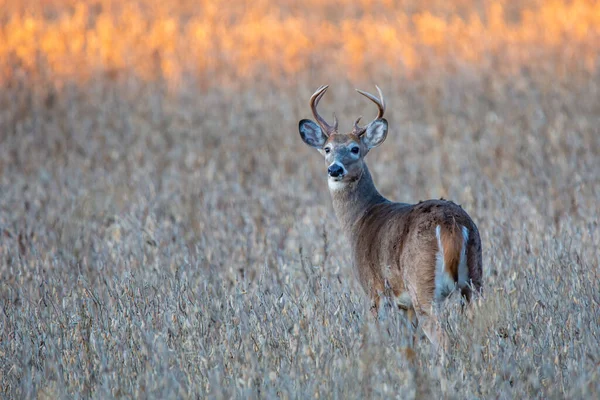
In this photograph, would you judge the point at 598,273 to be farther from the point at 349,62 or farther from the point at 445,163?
the point at 349,62

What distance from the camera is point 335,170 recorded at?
5.84 metres

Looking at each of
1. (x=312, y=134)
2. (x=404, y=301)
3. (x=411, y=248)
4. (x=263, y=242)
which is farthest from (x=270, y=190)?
(x=411, y=248)

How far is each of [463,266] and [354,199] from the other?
4.94ft

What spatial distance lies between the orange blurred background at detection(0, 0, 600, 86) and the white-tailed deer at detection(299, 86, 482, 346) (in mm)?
7109

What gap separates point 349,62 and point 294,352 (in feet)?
31.8

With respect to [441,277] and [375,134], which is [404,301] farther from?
[375,134]

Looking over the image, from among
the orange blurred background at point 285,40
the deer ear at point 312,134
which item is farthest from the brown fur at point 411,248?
the orange blurred background at point 285,40

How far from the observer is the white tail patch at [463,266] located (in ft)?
15.4

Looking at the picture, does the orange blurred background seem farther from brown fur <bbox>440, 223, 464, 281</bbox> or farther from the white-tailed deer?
brown fur <bbox>440, 223, 464, 281</bbox>

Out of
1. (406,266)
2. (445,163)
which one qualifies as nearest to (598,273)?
(406,266)

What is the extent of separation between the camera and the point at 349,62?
1354 cm

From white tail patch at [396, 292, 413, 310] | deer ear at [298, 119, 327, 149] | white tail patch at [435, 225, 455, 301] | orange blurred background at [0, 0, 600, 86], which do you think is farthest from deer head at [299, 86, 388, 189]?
orange blurred background at [0, 0, 600, 86]

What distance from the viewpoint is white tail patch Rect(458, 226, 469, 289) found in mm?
4695

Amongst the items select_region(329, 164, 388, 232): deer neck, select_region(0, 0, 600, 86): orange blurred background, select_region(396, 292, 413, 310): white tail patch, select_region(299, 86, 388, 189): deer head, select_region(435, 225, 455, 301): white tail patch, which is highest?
select_region(0, 0, 600, 86): orange blurred background
